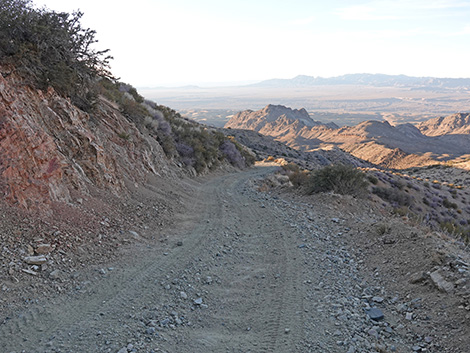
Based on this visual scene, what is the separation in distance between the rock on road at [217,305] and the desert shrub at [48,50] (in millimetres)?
5381

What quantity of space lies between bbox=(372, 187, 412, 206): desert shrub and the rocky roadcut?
443 inches

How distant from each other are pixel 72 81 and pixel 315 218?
8.49 metres

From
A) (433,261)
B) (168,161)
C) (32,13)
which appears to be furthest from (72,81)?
(433,261)

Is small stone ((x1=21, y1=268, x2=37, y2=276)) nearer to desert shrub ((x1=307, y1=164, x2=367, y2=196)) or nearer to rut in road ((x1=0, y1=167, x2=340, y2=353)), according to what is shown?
rut in road ((x1=0, y1=167, x2=340, y2=353))

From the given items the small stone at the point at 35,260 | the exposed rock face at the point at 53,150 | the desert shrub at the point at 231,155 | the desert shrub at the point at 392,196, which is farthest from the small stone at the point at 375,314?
the desert shrub at the point at 231,155

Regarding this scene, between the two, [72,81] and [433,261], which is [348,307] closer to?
[433,261]

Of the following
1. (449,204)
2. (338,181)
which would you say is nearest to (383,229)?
(338,181)

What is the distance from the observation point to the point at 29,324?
16.3 feet

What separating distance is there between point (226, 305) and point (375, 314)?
236cm

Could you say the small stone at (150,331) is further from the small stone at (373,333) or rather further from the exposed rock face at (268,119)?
the exposed rock face at (268,119)

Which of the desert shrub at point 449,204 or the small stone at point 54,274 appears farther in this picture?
the desert shrub at point 449,204

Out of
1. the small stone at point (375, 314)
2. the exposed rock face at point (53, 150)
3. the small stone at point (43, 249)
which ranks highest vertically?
the exposed rock face at point (53, 150)

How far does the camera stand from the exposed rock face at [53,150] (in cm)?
756

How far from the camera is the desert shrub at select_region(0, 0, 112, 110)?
946cm
